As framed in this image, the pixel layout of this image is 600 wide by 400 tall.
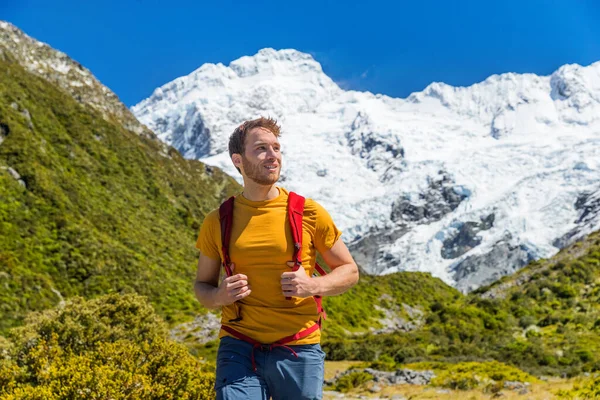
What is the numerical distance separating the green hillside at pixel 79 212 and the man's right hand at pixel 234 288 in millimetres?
20977

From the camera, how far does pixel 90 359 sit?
826cm

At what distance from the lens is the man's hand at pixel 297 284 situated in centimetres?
412

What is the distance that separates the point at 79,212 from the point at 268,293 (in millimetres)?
44687

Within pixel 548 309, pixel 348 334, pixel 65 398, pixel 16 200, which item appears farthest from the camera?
pixel 348 334

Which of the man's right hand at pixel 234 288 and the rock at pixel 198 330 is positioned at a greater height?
the rock at pixel 198 330

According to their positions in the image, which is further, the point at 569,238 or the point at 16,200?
the point at 569,238

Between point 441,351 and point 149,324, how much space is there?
85.8 ft

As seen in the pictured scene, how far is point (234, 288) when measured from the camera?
164 inches

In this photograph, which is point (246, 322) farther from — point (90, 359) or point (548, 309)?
point (548, 309)

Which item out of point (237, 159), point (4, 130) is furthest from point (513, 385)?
point (4, 130)

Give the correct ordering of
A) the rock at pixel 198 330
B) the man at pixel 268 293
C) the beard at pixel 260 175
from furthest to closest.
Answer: the rock at pixel 198 330 < the beard at pixel 260 175 < the man at pixel 268 293

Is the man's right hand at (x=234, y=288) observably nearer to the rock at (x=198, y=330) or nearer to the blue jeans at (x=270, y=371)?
the blue jeans at (x=270, y=371)

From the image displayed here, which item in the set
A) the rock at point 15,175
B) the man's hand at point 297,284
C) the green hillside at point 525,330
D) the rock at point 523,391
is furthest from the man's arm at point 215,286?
the rock at point 15,175

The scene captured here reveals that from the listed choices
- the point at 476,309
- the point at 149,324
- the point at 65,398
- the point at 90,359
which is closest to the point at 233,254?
the point at 65,398
